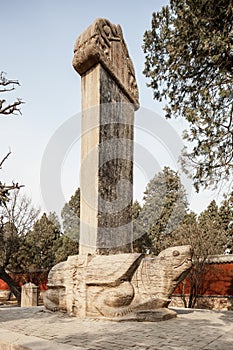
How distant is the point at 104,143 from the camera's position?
6289mm

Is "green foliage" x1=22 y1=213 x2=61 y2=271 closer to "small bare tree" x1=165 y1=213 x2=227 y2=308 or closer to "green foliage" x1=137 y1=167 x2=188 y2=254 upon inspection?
"green foliage" x1=137 y1=167 x2=188 y2=254

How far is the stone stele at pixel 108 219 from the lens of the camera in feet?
16.9

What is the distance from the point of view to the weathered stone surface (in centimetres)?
503

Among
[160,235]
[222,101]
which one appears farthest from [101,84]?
[160,235]

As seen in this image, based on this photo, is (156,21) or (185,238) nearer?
(156,21)

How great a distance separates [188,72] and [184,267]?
3.57 metres

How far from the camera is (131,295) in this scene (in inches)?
202

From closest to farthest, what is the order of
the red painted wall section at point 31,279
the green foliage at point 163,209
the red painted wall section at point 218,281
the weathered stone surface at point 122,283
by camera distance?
the weathered stone surface at point 122,283
the red painted wall section at point 218,281
the red painted wall section at point 31,279
the green foliage at point 163,209

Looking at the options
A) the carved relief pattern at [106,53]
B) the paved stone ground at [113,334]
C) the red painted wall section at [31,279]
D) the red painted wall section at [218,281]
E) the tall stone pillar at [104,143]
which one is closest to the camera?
the paved stone ground at [113,334]

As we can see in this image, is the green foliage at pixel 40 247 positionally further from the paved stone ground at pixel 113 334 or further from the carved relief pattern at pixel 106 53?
the paved stone ground at pixel 113 334

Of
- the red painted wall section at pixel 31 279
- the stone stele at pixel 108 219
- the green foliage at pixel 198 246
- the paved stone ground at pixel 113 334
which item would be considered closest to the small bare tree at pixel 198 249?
the green foliage at pixel 198 246

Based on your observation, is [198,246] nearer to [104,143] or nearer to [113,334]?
[104,143]

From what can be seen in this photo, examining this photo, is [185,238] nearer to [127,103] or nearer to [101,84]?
[127,103]

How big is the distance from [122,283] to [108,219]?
1329 mm
